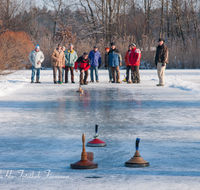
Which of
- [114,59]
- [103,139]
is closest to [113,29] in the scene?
[114,59]

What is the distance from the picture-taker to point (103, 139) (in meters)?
5.71

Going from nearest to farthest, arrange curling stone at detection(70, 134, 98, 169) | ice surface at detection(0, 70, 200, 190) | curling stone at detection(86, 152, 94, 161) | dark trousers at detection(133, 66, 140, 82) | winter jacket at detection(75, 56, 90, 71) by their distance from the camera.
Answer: ice surface at detection(0, 70, 200, 190), curling stone at detection(70, 134, 98, 169), curling stone at detection(86, 152, 94, 161), winter jacket at detection(75, 56, 90, 71), dark trousers at detection(133, 66, 140, 82)

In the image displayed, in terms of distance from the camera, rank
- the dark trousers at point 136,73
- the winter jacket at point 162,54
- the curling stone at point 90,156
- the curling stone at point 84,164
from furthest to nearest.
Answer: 1. the dark trousers at point 136,73
2. the winter jacket at point 162,54
3. the curling stone at point 90,156
4. the curling stone at point 84,164

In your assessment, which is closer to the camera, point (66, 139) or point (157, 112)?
point (66, 139)

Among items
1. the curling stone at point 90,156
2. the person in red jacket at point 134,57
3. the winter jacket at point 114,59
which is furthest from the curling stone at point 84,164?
the winter jacket at point 114,59

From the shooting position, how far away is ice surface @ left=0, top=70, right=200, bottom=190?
3.68m

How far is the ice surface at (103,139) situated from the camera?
12.1 ft

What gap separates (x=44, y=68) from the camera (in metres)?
33.8

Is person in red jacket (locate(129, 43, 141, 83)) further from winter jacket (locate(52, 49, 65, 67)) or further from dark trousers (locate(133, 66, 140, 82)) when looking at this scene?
winter jacket (locate(52, 49, 65, 67))

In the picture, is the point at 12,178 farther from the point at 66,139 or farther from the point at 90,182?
the point at 66,139

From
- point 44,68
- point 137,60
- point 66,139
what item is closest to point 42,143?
point 66,139

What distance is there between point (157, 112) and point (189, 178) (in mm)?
4935

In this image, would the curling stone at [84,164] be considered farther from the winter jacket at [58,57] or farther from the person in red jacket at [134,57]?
the winter jacket at [58,57]

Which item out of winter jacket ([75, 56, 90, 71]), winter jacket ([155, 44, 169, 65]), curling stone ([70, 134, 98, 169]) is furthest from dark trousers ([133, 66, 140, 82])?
curling stone ([70, 134, 98, 169])
